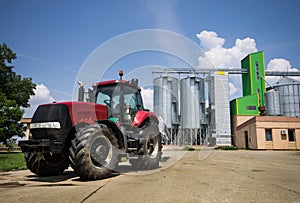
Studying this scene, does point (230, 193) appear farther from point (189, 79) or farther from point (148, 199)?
point (189, 79)

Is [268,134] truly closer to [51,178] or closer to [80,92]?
[80,92]

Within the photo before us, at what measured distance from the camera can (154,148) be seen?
7.73 meters

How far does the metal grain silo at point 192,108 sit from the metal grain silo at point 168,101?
939 mm

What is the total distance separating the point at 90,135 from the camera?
4.74 metres

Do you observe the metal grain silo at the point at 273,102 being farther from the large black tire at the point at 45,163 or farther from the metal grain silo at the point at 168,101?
the large black tire at the point at 45,163

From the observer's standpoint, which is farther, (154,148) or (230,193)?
(154,148)

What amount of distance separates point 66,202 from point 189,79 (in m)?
26.3

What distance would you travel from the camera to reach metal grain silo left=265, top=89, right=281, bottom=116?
29.3 m

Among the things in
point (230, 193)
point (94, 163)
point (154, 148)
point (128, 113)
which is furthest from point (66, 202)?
point (154, 148)

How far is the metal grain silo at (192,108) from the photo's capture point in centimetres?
2622

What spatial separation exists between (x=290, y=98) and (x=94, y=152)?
105 feet

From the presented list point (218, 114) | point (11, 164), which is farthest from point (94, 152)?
point (218, 114)

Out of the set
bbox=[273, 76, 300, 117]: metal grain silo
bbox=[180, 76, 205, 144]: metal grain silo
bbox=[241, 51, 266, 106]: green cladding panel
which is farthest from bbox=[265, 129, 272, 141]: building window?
bbox=[273, 76, 300, 117]: metal grain silo

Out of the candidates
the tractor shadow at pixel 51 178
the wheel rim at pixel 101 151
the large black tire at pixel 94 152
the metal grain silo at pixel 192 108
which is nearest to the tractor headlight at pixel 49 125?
the large black tire at pixel 94 152
